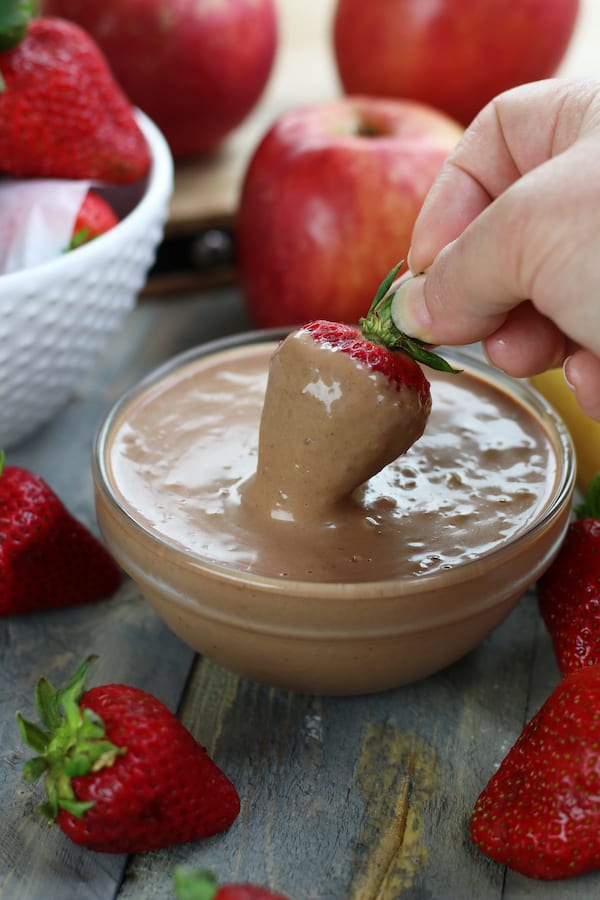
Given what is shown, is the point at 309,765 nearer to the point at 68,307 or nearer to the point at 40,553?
the point at 40,553

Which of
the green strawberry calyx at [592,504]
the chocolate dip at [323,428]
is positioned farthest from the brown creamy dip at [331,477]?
the green strawberry calyx at [592,504]

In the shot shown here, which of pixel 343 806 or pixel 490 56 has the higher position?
pixel 490 56

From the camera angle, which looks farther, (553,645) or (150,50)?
(150,50)

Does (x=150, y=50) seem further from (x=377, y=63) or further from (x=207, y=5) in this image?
(x=377, y=63)

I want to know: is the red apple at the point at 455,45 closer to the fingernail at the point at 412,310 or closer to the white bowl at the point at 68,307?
the white bowl at the point at 68,307

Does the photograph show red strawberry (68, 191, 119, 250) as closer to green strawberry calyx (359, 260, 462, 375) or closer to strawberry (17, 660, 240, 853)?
green strawberry calyx (359, 260, 462, 375)

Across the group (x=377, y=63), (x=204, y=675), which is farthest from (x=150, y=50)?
(x=204, y=675)

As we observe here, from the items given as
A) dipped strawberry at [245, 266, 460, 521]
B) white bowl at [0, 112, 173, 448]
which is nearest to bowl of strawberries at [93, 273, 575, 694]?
dipped strawberry at [245, 266, 460, 521]
